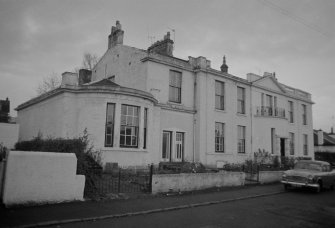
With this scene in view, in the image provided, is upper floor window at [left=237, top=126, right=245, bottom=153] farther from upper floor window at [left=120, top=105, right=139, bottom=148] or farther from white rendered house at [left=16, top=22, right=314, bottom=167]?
upper floor window at [left=120, top=105, right=139, bottom=148]

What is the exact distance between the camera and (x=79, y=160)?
35.3 feet

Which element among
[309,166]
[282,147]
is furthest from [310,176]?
[282,147]

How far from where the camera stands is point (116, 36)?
936 inches

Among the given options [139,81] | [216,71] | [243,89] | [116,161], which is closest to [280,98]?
[243,89]

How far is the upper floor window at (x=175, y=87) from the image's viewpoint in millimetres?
21672

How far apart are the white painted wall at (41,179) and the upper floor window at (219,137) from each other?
49.6 feet

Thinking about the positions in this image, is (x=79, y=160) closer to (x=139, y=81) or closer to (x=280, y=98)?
(x=139, y=81)

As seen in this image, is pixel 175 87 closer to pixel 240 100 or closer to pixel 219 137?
pixel 219 137

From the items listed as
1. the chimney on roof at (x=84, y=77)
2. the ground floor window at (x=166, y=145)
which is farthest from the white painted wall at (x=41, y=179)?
the chimney on roof at (x=84, y=77)

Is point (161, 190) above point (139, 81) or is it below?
below

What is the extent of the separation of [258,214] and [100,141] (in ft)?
32.3

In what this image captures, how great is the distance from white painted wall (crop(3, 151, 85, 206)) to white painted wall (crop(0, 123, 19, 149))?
609 inches

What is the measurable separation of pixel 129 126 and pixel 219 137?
9.15 m

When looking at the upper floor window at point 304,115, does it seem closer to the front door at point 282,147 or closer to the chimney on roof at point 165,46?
the front door at point 282,147
